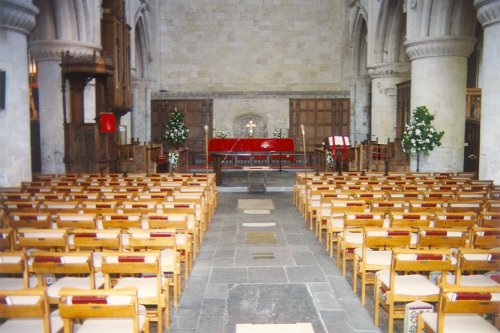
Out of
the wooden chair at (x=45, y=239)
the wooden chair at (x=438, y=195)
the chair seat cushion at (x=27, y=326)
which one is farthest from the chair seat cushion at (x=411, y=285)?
the wooden chair at (x=438, y=195)

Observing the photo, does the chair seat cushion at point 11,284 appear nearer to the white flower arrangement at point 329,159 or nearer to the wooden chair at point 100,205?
the wooden chair at point 100,205

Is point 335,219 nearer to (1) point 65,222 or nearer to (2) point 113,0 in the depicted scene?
(1) point 65,222

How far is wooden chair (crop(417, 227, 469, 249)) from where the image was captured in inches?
205

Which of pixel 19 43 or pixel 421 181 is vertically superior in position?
pixel 19 43

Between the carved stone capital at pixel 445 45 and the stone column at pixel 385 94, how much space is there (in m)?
4.36

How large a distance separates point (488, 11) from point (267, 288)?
8912 millimetres

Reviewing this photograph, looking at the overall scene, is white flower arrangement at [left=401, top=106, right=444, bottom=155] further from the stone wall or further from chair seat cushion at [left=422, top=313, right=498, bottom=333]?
chair seat cushion at [left=422, top=313, right=498, bottom=333]

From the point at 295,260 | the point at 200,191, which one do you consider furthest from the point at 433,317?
the point at 200,191

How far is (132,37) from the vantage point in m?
21.2

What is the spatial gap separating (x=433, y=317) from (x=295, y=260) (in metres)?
3.42

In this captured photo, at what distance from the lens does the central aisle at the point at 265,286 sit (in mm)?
4887

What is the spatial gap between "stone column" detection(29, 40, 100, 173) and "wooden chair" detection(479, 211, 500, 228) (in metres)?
12.6

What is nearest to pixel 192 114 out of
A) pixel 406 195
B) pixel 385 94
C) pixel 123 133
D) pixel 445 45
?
pixel 123 133

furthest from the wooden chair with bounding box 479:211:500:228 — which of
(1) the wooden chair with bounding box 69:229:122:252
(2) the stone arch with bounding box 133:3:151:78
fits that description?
(2) the stone arch with bounding box 133:3:151:78
